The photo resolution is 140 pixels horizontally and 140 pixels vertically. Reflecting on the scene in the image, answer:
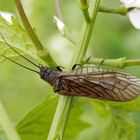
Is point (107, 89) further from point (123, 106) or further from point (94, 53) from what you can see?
point (94, 53)

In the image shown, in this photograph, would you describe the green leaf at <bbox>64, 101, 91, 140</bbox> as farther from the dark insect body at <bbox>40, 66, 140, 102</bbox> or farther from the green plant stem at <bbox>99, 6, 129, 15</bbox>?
the green plant stem at <bbox>99, 6, 129, 15</bbox>

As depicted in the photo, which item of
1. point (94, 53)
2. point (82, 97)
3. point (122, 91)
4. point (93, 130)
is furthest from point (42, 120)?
point (94, 53)

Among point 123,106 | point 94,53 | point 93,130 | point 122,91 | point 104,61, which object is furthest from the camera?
point 94,53

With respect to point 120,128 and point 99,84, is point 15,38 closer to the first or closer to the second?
point 99,84

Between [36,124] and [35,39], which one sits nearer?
[35,39]

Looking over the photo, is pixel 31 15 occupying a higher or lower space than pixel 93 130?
higher

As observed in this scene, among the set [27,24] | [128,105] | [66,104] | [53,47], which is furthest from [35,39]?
[53,47]

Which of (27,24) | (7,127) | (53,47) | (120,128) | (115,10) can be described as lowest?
(7,127)
